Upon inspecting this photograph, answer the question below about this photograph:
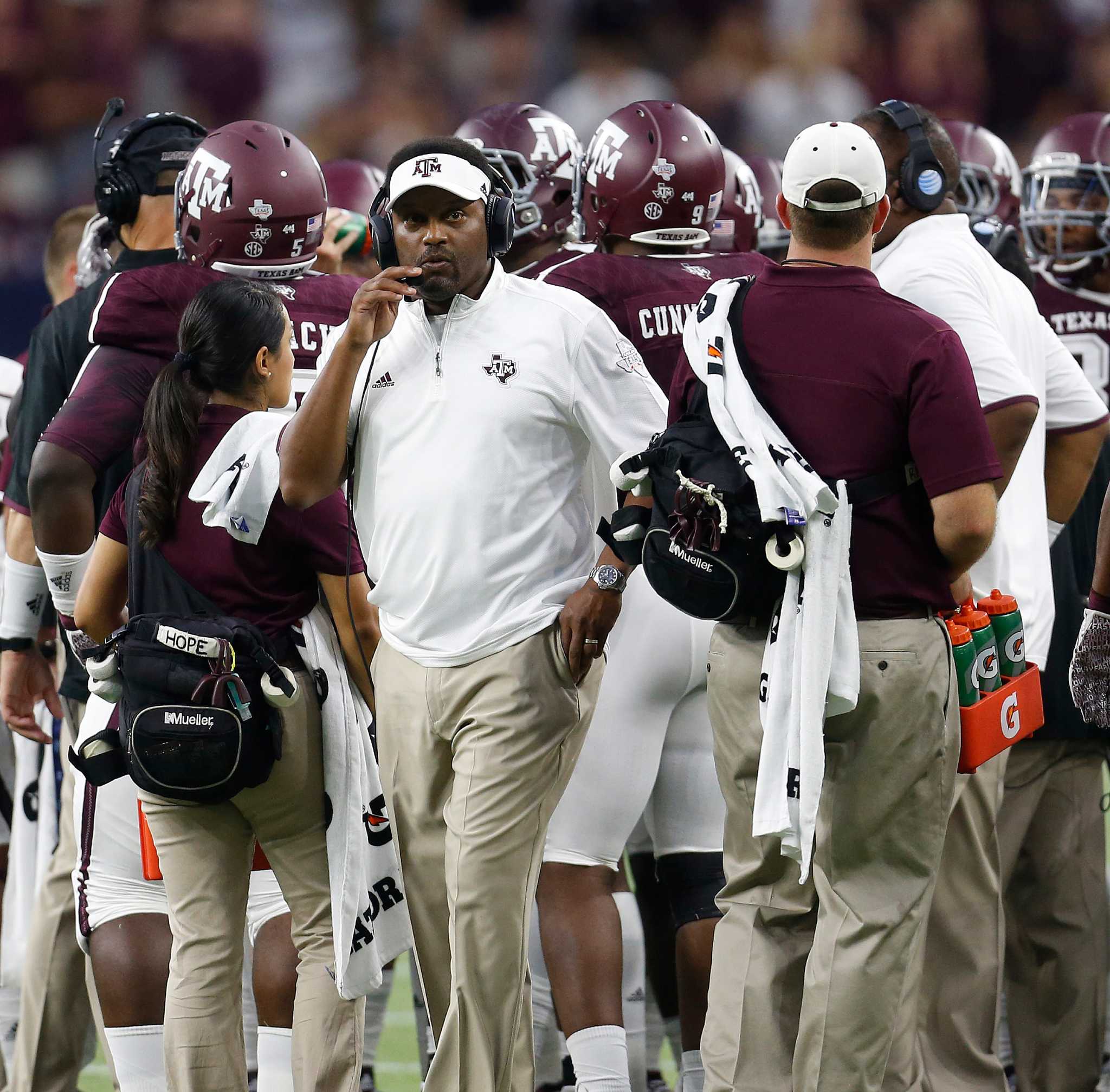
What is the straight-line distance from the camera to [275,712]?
11.4ft

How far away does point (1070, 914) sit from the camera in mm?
4504

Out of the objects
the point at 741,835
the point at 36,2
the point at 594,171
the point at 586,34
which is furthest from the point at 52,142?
the point at 741,835

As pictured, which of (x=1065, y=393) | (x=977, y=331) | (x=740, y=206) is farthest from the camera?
(x=740, y=206)

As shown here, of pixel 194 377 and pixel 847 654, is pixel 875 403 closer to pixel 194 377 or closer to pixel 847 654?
pixel 847 654

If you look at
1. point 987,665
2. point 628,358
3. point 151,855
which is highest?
point 628,358

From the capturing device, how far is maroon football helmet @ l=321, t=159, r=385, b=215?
5.96m

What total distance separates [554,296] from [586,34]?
8978mm

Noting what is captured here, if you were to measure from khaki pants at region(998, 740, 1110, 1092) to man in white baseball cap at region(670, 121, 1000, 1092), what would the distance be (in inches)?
46.0

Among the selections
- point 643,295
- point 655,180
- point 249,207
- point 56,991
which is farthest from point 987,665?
point 56,991

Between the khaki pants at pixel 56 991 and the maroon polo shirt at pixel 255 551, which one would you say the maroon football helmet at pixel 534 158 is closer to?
the maroon polo shirt at pixel 255 551

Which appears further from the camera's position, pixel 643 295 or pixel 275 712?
pixel 643 295

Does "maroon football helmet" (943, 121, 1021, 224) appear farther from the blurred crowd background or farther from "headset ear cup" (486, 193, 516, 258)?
the blurred crowd background

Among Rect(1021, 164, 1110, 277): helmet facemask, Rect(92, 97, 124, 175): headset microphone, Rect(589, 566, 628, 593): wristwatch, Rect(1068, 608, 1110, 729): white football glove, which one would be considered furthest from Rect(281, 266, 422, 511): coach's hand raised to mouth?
Rect(1021, 164, 1110, 277): helmet facemask

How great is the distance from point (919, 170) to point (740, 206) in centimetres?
148
